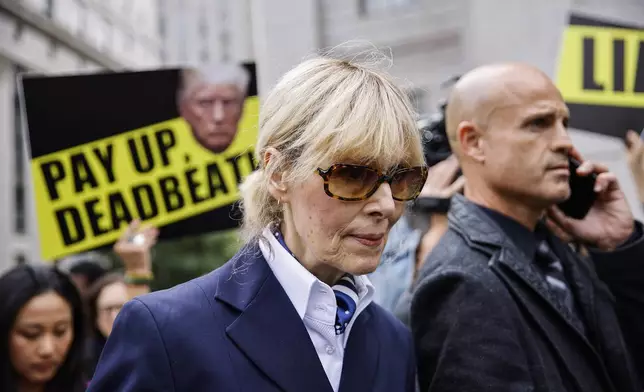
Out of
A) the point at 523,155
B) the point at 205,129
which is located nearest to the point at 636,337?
the point at 523,155

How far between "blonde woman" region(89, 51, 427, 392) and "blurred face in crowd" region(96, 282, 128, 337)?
2.82m

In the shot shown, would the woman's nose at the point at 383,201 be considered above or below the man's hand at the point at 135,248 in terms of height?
above

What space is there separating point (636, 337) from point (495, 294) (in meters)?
0.84

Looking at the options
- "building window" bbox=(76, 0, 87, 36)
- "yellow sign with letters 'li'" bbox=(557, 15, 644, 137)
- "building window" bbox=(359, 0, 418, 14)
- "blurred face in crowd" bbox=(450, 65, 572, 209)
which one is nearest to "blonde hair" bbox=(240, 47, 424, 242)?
"blurred face in crowd" bbox=(450, 65, 572, 209)

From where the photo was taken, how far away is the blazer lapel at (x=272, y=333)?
5.62 feet

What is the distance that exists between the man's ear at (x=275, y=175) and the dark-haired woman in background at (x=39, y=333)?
6.72 ft

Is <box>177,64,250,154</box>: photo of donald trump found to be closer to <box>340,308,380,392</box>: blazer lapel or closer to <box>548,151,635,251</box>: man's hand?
<box>548,151,635,251</box>: man's hand

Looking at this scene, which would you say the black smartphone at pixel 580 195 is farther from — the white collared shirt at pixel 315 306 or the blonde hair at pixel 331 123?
the white collared shirt at pixel 315 306

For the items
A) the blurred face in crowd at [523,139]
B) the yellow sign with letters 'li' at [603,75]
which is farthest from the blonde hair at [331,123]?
the yellow sign with letters 'li' at [603,75]

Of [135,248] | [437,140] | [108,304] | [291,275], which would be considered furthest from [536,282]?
[108,304]

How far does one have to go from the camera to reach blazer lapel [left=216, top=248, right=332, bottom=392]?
1714 millimetres

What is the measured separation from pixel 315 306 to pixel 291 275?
97 millimetres

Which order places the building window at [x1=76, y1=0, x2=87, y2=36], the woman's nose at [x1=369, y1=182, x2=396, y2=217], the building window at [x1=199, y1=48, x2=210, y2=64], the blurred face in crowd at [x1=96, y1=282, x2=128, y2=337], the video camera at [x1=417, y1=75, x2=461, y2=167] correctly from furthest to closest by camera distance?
1. the building window at [x1=199, y1=48, x2=210, y2=64]
2. the building window at [x1=76, y1=0, x2=87, y2=36]
3. the blurred face in crowd at [x1=96, y1=282, x2=128, y2=337]
4. the video camera at [x1=417, y1=75, x2=461, y2=167]
5. the woman's nose at [x1=369, y1=182, x2=396, y2=217]

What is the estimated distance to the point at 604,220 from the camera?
275 centimetres
